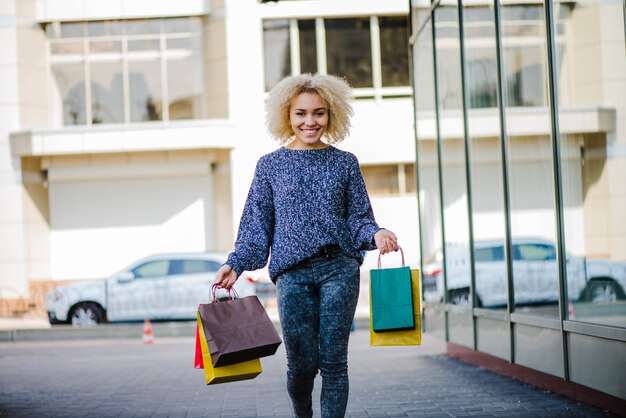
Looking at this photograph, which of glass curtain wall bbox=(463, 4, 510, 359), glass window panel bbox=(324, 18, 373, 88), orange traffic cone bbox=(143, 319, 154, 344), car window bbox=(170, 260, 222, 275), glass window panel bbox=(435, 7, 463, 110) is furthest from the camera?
glass window panel bbox=(324, 18, 373, 88)

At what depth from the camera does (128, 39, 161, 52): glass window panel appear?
2834cm

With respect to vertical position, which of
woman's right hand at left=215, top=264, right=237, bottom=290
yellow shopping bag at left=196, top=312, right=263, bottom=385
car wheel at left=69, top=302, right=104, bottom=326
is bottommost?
car wheel at left=69, top=302, right=104, bottom=326

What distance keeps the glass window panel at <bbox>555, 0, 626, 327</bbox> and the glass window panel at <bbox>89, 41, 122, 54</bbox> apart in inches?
847

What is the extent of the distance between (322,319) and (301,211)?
1.69ft

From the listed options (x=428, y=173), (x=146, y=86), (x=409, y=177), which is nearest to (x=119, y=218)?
(x=146, y=86)

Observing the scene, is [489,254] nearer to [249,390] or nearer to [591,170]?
[249,390]

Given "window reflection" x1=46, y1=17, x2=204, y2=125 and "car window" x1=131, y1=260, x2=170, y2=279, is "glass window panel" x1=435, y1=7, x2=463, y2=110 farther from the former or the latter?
"window reflection" x1=46, y1=17, x2=204, y2=125

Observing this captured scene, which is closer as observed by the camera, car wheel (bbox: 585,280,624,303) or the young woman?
the young woman

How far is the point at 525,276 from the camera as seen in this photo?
30.8 feet

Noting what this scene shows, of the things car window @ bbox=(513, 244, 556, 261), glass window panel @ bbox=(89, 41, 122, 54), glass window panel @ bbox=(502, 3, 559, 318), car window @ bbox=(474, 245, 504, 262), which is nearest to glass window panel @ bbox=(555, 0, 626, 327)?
glass window panel @ bbox=(502, 3, 559, 318)

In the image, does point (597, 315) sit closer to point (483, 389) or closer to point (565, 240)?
point (565, 240)

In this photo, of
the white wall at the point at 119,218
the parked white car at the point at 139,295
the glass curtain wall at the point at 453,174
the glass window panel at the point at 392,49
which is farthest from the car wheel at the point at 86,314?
the glass curtain wall at the point at 453,174

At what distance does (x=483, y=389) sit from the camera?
915cm

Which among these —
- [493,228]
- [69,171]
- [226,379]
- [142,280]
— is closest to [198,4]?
[69,171]
